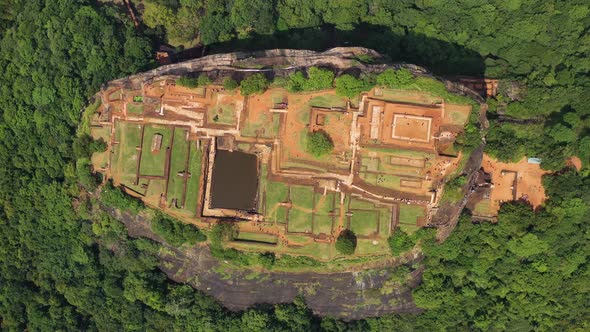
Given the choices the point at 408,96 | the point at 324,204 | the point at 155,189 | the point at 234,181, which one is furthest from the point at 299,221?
the point at 408,96

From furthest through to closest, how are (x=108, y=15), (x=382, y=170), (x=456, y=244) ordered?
(x=108, y=15)
(x=456, y=244)
(x=382, y=170)

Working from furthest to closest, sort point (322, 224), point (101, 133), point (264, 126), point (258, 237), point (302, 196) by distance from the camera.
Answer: point (101, 133) → point (258, 237) → point (322, 224) → point (302, 196) → point (264, 126)

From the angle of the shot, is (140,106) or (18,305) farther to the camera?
(18,305)

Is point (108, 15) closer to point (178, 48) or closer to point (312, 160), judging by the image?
point (178, 48)

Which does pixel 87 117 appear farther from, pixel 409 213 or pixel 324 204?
pixel 409 213

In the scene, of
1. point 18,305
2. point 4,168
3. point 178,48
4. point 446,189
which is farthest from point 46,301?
point 446,189

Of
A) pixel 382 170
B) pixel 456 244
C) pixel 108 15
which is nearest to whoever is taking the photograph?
pixel 382 170

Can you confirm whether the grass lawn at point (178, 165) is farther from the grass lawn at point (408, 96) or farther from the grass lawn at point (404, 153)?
the grass lawn at point (408, 96)
